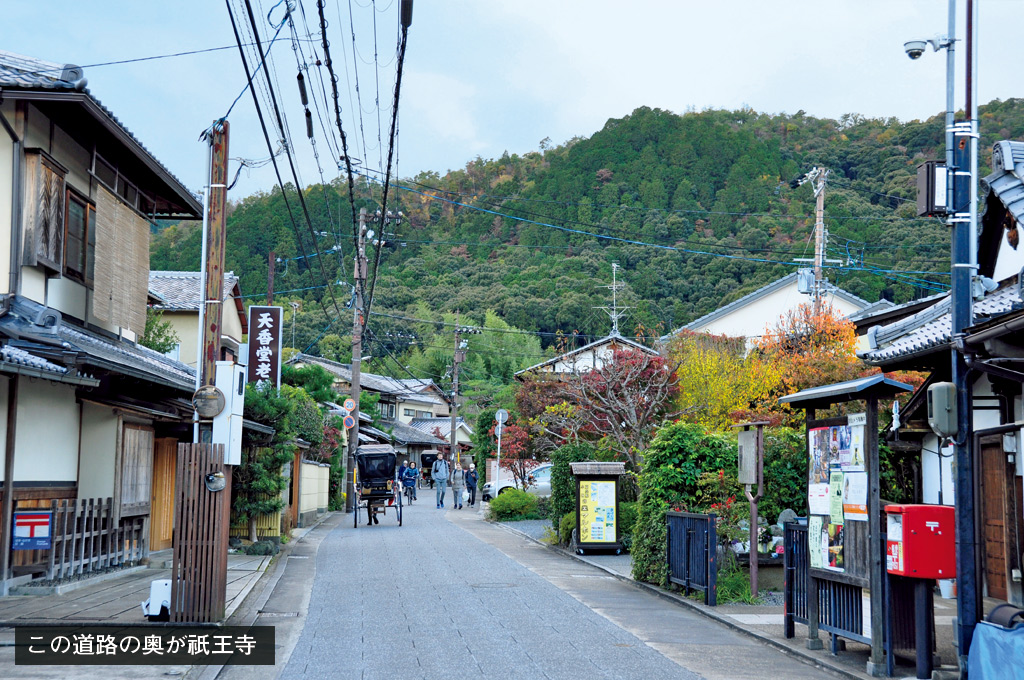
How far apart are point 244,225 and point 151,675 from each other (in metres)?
29.5

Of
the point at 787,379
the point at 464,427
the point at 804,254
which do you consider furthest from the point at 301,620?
the point at 464,427

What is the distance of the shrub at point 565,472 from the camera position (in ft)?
73.2

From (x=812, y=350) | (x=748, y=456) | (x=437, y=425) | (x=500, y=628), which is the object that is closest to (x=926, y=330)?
(x=748, y=456)

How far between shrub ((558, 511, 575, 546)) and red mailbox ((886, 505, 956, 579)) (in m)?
12.9

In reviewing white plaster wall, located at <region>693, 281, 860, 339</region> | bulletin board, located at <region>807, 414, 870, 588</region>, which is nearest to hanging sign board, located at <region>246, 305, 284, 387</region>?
bulletin board, located at <region>807, 414, 870, 588</region>

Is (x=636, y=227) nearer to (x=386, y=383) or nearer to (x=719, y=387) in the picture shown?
(x=719, y=387)

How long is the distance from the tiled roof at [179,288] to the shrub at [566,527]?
13079mm

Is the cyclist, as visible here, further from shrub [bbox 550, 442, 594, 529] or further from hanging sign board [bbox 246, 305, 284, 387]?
shrub [bbox 550, 442, 594, 529]

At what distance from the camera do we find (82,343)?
13586 mm

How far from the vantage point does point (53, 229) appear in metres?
13.9

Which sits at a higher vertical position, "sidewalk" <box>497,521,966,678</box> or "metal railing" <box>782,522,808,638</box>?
"metal railing" <box>782,522,808,638</box>

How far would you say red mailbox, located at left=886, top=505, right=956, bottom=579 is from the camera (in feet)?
27.7

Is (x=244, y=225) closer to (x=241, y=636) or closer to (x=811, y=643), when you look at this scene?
(x=241, y=636)

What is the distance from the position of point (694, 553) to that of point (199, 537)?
6.91 m
